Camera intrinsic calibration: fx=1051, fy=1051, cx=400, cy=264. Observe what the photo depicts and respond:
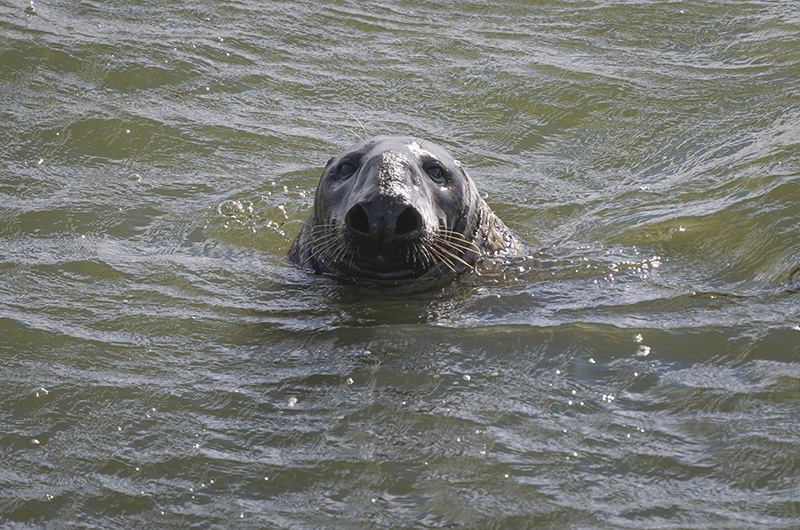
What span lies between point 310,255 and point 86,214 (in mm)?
2085

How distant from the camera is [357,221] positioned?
560cm

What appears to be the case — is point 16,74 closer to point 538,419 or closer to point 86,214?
point 86,214

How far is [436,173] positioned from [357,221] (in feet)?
3.07

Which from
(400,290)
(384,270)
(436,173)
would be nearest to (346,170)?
(436,173)

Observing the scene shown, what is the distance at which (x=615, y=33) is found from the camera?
1116cm

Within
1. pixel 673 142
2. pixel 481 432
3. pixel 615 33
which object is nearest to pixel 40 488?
pixel 481 432

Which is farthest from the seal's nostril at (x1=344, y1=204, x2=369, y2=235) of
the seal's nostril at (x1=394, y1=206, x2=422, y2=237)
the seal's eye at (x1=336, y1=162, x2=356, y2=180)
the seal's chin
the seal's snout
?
the seal's eye at (x1=336, y1=162, x2=356, y2=180)

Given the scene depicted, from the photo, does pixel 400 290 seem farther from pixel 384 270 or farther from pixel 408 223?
pixel 408 223

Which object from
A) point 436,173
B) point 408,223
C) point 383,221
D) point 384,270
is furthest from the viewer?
point 436,173

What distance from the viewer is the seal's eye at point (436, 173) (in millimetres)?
6332

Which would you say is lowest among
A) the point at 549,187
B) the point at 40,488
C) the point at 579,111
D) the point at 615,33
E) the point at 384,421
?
the point at 40,488

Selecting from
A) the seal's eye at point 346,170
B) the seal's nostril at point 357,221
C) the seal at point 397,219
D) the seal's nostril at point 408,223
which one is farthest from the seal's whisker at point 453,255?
the seal's eye at point 346,170

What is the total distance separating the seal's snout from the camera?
18.1 ft

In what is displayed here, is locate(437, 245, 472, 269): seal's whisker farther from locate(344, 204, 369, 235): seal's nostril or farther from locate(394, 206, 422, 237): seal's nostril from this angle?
locate(344, 204, 369, 235): seal's nostril
